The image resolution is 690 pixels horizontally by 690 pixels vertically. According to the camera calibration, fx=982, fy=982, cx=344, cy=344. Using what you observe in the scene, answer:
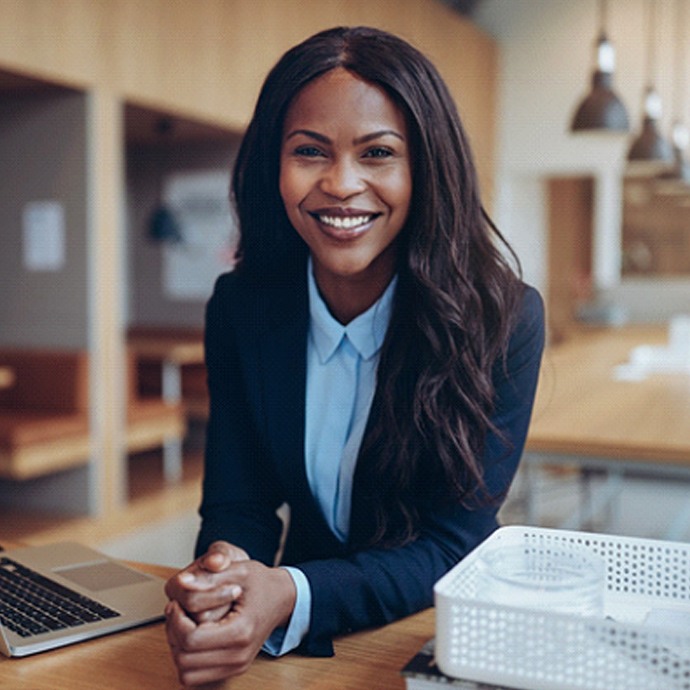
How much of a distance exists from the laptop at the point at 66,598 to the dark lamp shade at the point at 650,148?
13.5 ft

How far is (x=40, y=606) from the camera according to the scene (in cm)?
117

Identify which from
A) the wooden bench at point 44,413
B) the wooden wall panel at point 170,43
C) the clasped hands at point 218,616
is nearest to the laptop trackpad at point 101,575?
the clasped hands at point 218,616

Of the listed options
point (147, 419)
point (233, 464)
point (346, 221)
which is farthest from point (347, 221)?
point (147, 419)

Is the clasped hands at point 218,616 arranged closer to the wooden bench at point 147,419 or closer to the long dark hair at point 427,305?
the long dark hair at point 427,305

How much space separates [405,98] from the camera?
1.27 m

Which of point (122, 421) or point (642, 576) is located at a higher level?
point (642, 576)

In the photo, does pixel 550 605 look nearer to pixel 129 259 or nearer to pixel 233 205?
pixel 233 205

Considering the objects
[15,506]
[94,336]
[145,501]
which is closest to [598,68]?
[94,336]

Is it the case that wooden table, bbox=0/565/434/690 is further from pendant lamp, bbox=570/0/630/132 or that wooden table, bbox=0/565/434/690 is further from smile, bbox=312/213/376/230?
pendant lamp, bbox=570/0/630/132

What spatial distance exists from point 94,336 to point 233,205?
9.90ft

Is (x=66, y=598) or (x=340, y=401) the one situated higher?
(x=340, y=401)

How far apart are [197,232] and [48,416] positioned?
7.25 feet

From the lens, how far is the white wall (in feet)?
26.4

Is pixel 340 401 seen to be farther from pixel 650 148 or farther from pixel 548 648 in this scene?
pixel 650 148
